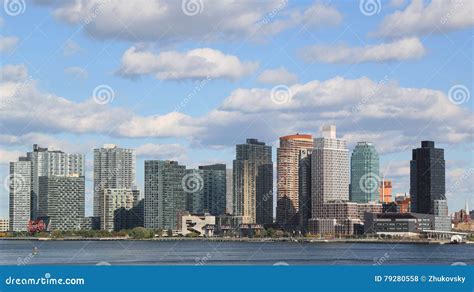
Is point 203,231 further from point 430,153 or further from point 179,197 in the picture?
point 430,153

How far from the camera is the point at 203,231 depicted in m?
79.1

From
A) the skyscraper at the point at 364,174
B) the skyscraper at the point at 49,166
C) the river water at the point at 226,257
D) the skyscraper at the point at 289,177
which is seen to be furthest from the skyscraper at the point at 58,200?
the river water at the point at 226,257

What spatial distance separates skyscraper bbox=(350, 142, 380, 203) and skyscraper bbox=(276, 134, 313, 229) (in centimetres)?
470

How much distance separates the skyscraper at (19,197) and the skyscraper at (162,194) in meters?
10.9

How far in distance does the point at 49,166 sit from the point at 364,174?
98.2 ft

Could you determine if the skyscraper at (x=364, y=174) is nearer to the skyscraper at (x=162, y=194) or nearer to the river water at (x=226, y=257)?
the skyscraper at (x=162, y=194)

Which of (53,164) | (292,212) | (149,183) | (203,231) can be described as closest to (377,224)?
(292,212)

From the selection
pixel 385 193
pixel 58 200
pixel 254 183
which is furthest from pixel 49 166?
pixel 385 193

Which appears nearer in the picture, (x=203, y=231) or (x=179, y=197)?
(x=203, y=231)

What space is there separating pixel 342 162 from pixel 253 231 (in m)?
10.7

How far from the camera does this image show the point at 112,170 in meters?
79.2

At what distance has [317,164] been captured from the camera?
85500mm

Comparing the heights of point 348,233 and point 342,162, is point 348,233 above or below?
below

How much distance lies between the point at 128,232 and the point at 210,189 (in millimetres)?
10022
